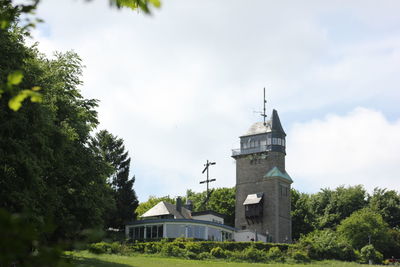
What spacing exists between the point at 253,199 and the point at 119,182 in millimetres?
15957

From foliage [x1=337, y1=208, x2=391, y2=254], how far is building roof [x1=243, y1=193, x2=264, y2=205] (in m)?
11.3

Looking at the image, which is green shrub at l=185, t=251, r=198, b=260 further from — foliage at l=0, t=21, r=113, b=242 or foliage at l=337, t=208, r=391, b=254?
foliage at l=337, t=208, r=391, b=254

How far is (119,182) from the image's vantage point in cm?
5559

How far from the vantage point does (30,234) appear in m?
Answer: 2.40

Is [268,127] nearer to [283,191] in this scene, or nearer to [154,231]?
[283,191]

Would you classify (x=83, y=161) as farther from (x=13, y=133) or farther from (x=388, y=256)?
(x=388, y=256)

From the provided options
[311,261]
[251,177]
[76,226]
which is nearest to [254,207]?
[251,177]

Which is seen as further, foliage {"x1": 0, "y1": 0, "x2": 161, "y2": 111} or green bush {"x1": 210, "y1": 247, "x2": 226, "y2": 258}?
green bush {"x1": 210, "y1": 247, "x2": 226, "y2": 258}

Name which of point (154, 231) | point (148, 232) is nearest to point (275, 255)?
point (154, 231)

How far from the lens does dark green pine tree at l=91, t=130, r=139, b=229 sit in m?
53.9

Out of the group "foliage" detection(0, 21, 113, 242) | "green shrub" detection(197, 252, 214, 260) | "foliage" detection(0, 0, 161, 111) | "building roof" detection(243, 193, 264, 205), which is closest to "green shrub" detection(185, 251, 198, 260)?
"green shrub" detection(197, 252, 214, 260)

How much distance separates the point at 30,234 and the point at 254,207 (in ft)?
200

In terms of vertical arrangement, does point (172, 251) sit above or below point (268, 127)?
below

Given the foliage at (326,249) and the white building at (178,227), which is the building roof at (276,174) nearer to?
the white building at (178,227)
